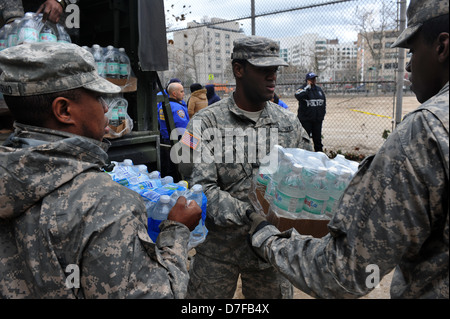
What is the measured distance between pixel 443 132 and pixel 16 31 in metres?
2.73

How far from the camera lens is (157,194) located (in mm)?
1821

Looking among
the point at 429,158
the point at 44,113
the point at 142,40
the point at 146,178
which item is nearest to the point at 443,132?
the point at 429,158

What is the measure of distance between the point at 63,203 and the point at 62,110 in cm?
34

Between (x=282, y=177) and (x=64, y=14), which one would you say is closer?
(x=282, y=177)

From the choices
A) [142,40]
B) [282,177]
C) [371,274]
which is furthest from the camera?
[142,40]

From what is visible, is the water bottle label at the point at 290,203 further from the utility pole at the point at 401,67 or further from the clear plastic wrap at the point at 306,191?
the utility pole at the point at 401,67

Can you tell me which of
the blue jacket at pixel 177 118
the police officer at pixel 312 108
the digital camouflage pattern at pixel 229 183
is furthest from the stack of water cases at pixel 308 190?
the police officer at pixel 312 108

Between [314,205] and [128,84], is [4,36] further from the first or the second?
[314,205]

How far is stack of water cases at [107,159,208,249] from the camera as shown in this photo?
69.5 inches

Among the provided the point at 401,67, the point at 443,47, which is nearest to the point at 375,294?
the point at 443,47

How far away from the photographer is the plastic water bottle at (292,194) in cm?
171

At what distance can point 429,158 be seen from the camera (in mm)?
1063
